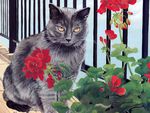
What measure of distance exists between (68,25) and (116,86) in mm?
880

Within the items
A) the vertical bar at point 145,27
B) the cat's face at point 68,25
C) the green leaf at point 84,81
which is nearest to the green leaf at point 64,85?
→ the green leaf at point 84,81

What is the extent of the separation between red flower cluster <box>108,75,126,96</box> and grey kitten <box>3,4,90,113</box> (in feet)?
2.79

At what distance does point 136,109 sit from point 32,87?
4.05 ft

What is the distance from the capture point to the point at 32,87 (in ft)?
8.22

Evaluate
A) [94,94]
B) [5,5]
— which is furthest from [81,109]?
[5,5]

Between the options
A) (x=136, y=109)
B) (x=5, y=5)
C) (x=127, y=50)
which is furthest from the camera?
(x=5, y=5)

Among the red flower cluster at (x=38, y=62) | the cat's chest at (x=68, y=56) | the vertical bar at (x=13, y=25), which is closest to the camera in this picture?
the red flower cluster at (x=38, y=62)

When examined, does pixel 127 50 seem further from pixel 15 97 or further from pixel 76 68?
pixel 15 97

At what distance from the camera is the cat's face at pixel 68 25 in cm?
222

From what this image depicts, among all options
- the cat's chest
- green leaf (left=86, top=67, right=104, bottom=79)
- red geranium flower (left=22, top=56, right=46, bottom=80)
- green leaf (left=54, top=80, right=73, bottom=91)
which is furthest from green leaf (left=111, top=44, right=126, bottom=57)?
the cat's chest

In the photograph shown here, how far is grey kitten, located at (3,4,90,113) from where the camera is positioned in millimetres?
2229

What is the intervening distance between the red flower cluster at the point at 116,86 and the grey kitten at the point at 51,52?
2.79ft

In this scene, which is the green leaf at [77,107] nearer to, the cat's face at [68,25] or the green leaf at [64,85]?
the green leaf at [64,85]

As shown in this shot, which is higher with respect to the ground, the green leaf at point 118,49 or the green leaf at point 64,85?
the green leaf at point 118,49
